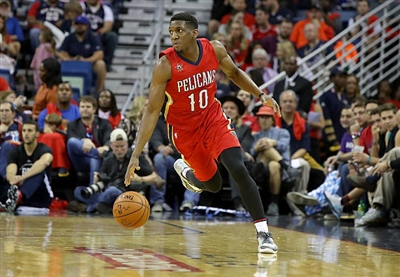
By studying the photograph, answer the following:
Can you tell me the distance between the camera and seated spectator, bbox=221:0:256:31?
16.3m

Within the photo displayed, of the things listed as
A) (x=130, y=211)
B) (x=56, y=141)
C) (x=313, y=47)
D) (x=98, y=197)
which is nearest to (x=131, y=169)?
(x=130, y=211)

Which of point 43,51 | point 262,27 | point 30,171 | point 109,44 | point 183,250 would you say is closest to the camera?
point 183,250

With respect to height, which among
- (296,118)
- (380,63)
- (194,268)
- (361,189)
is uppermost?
(380,63)

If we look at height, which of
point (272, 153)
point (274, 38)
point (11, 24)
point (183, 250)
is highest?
point (274, 38)

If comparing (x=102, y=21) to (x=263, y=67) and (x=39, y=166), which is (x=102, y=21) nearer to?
(x=263, y=67)

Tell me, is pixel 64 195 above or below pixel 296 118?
below

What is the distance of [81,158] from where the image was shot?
12367mm

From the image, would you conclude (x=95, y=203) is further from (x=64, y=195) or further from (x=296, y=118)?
(x=296, y=118)

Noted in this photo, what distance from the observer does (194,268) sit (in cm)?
561

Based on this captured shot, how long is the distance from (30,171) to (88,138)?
127 cm

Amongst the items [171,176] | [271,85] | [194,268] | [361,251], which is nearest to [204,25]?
[271,85]

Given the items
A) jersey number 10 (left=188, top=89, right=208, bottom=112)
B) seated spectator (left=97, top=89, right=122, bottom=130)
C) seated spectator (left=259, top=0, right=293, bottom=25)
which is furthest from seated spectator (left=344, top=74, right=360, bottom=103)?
jersey number 10 (left=188, top=89, right=208, bottom=112)

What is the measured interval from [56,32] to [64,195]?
13.8 feet

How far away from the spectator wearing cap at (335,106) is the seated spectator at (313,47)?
3.53 ft
